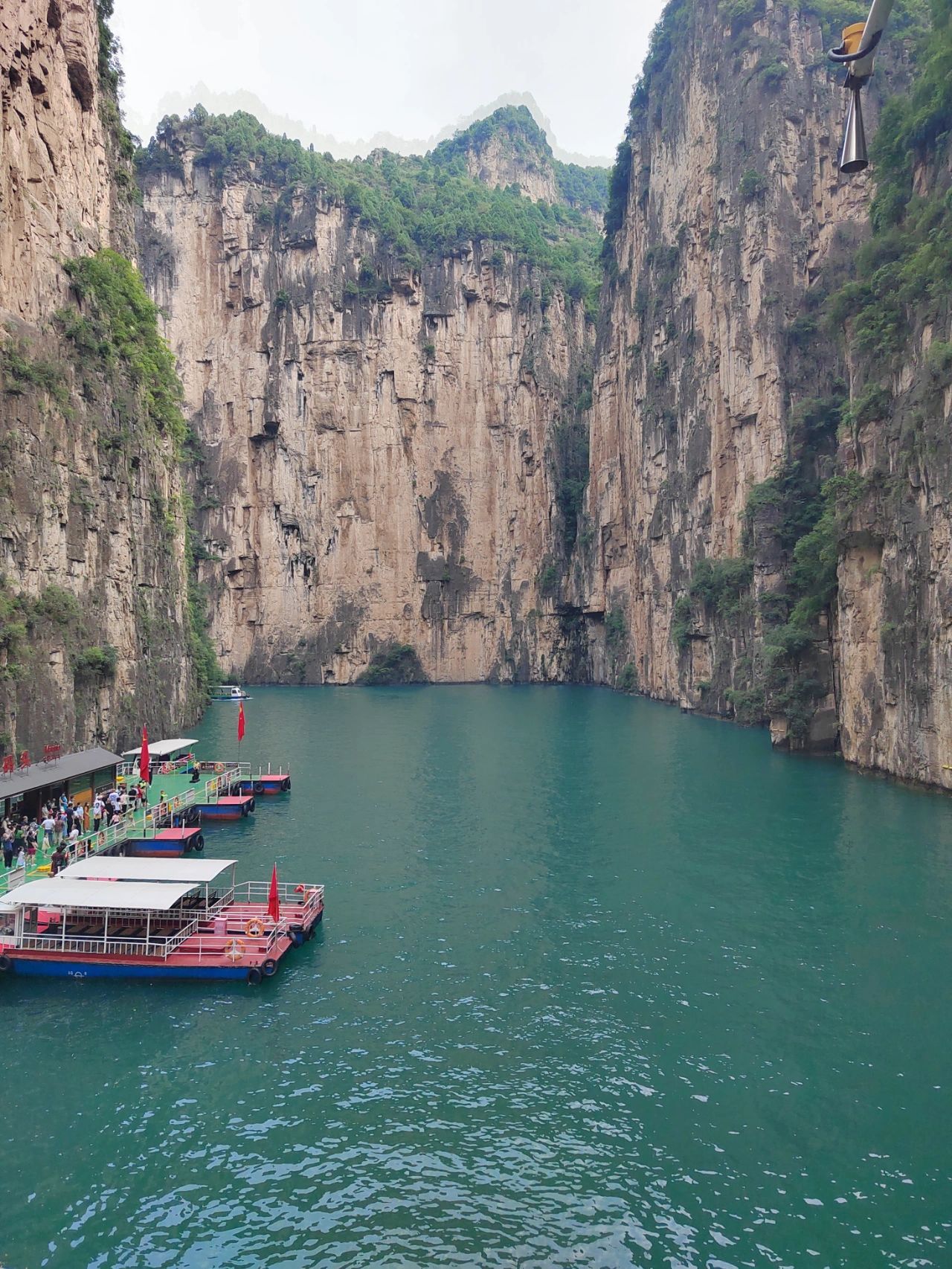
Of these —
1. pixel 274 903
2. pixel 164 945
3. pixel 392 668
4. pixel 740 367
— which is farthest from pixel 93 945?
pixel 392 668

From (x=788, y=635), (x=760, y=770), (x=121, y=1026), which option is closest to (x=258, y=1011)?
(x=121, y=1026)

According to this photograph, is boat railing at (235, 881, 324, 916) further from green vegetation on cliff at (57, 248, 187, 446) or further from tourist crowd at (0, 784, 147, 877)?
green vegetation on cliff at (57, 248, 187, 446)

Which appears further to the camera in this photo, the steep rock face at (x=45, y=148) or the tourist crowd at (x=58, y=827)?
the steep rock face at (x=45, y=148)

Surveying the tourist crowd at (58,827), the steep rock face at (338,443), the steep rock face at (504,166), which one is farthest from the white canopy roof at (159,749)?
the steep rock face at (504,166)

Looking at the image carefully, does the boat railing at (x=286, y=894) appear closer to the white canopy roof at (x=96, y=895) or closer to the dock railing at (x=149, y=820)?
the white canopy roof at (x=96, y=895)

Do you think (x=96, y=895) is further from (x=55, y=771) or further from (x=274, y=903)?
(x=55, y=771)

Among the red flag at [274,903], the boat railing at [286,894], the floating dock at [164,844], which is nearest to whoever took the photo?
the red flag at [274,903]

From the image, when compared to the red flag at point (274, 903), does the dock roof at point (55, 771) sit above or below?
above
